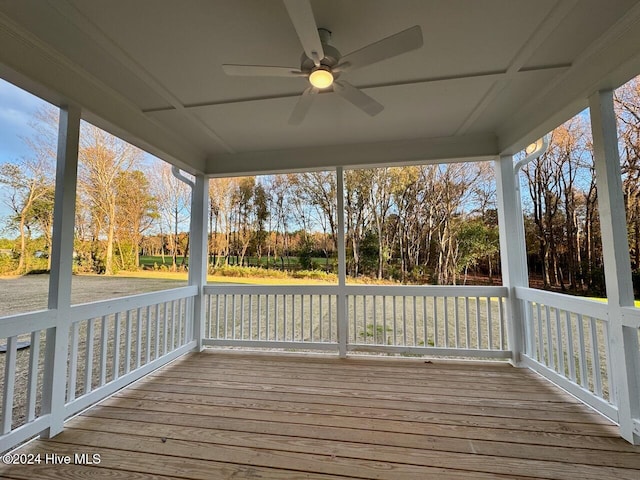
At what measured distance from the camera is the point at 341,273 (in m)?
3.73

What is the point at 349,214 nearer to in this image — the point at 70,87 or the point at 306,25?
the point at 306,25

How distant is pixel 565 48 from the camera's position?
2.02 meters

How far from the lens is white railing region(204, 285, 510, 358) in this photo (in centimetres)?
342

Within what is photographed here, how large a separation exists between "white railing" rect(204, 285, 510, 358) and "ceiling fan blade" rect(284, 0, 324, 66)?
2.61 meters

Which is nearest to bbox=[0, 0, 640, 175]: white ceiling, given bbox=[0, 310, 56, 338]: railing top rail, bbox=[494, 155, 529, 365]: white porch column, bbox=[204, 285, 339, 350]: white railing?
bbox=[494, 155, 529, 365]: white porch column

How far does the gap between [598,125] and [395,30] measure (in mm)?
1593

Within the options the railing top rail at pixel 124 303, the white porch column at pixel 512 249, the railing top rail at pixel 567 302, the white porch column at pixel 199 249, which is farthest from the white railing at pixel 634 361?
the white porch column at pixel 199 249

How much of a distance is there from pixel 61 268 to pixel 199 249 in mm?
1887

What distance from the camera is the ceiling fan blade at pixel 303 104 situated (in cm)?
199

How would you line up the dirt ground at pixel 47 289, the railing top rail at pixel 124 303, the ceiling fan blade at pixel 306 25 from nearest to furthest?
1. the ceiling fan blade at pixel 306 25
2. the dirt ground at pixel 47 289
3. the railing top rail at pixel 124 303

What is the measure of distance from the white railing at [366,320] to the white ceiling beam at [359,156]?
5.01ft

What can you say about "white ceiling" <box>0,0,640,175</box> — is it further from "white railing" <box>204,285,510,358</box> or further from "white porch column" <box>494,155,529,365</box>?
"white railing" <box>204,285,510,358</box>

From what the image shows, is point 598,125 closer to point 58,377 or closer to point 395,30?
point 395,30

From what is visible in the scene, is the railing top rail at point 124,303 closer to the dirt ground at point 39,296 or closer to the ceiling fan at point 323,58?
the dirt ground at point 39,296
